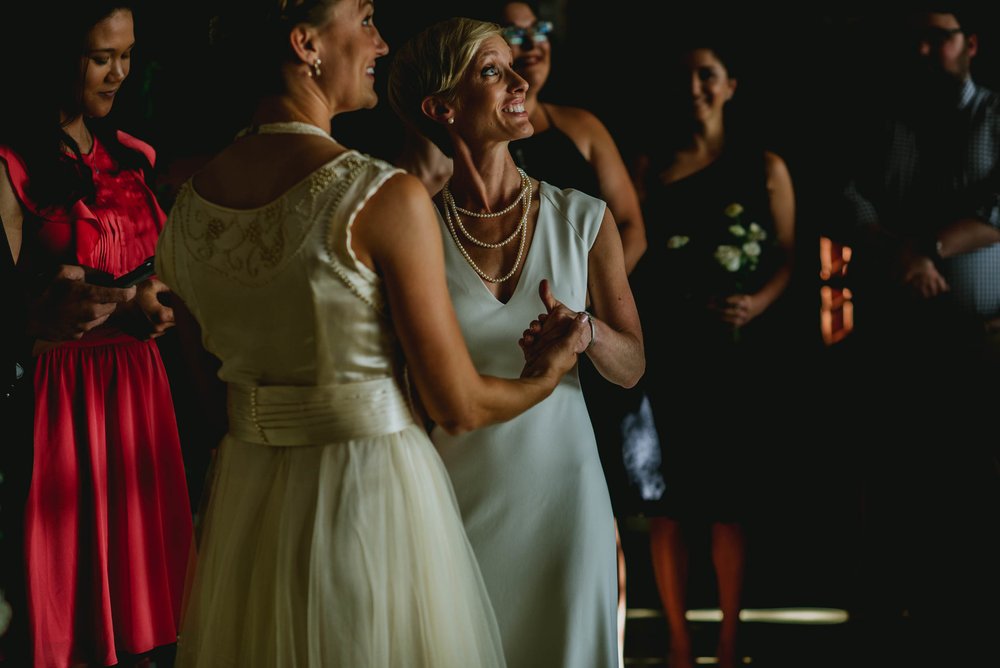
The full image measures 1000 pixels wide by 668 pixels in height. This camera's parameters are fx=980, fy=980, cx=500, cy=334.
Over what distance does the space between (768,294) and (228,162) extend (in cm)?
210

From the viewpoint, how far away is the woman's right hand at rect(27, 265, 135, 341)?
6.83 ft

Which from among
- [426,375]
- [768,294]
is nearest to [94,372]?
[426,375]

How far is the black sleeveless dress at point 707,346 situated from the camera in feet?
9.96

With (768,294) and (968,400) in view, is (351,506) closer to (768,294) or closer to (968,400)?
(768,294)

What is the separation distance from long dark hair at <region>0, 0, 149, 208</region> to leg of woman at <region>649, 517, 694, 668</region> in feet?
6.21

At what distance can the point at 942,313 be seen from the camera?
3.13m

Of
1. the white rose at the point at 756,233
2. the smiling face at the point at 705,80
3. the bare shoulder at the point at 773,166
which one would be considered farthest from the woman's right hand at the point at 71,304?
the bare shoulder at the point at 773,166

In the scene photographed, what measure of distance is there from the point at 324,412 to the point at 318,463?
0.08 m

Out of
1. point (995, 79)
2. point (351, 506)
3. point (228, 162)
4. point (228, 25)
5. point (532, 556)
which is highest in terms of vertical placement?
point (995, 79)

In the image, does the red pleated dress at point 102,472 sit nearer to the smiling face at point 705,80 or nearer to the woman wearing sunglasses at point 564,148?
the woman wearing sunglasses at point 564,148

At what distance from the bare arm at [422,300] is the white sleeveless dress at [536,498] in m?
0.44

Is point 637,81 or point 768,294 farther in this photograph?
point 637,81

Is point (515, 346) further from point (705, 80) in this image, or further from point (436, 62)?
point (705, 80)

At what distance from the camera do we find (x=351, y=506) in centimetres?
146
